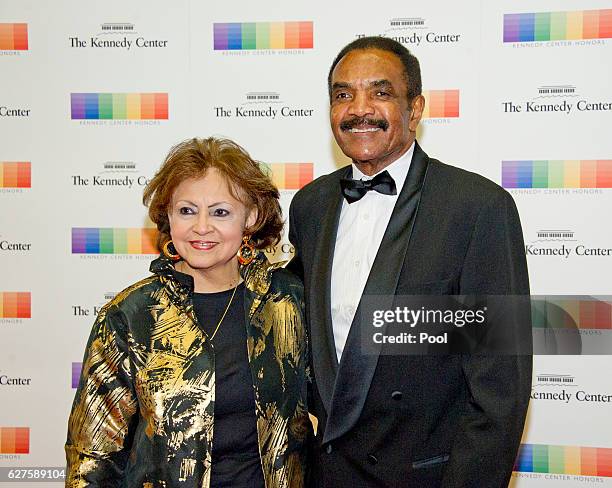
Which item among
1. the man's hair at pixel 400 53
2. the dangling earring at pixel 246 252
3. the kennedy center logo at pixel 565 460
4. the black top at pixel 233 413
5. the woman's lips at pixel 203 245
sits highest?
the man's hair at pixel 400 53

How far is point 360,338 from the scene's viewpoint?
1865 millimetres

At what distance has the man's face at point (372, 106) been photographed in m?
2.00

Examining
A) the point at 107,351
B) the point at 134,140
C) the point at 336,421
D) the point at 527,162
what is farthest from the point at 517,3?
the point at 107,351

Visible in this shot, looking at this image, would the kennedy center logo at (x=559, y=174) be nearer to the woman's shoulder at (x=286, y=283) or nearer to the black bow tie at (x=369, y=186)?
the black bow tie at (x=369, y=186)

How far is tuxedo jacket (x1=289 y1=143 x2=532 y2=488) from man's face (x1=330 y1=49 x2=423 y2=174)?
11cm

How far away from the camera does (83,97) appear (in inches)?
132

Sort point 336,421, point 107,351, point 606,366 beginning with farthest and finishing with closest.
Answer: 1. point 606,366
2. point 336,421
3. point 107,351

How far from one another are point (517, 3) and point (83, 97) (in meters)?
1.99

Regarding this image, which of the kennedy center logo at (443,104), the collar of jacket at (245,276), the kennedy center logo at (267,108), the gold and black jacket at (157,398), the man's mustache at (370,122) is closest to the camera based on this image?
the gold and black jacket at (157,398)

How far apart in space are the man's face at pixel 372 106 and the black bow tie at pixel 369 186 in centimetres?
6

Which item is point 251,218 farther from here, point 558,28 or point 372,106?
point 558,28

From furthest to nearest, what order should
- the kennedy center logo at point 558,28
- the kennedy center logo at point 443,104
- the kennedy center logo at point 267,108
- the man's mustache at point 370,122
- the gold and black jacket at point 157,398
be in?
the kennedy center logo at point 267,108 < the kennedy center logo at point 443,104 < the kennedy center logo at point 558,28 < the man's mustache at point 370,122 < the gold and black jacket at point 157,398

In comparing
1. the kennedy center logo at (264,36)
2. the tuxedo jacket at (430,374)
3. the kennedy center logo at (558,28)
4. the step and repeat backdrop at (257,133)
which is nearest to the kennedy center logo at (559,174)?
the step and repeat backdrop at (257,133)

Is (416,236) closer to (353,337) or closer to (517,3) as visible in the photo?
(353,337)
